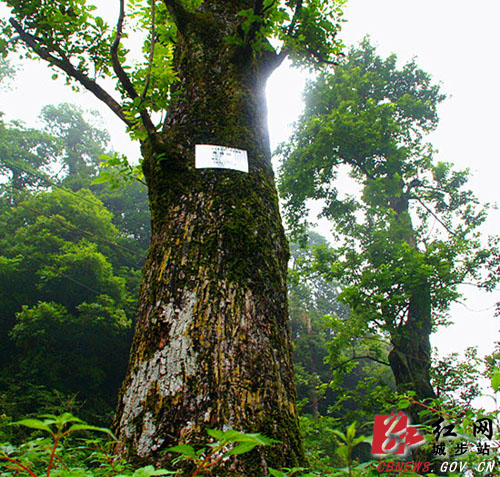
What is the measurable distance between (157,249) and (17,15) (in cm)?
165

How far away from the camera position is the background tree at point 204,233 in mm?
971

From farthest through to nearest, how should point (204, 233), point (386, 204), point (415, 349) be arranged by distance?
point (386, 204) → point (415, 349) → point (204, 233)

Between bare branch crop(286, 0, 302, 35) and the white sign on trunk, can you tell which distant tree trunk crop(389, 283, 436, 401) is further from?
the white sign on trunk

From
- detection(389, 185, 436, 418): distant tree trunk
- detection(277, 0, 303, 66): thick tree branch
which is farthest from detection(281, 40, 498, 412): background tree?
detection(277, 0, 303, 66): thick tree branch

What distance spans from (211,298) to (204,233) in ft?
0.95

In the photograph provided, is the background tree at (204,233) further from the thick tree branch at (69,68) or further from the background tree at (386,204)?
the background tree at (386,204)

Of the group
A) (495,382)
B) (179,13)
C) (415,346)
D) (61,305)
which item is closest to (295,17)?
(179,13)

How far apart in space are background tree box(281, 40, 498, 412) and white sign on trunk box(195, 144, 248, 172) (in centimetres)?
538

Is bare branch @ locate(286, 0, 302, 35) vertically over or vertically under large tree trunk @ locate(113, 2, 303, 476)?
over

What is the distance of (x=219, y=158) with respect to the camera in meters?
1.51

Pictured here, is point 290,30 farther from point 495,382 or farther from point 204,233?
point 495,382

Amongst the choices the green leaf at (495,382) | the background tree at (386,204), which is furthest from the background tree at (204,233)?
the background tree at (386,204)

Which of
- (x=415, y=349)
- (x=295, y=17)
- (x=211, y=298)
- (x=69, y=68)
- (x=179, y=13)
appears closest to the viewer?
(x=211, y=298)

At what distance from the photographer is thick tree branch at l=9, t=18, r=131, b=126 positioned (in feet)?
5.49
